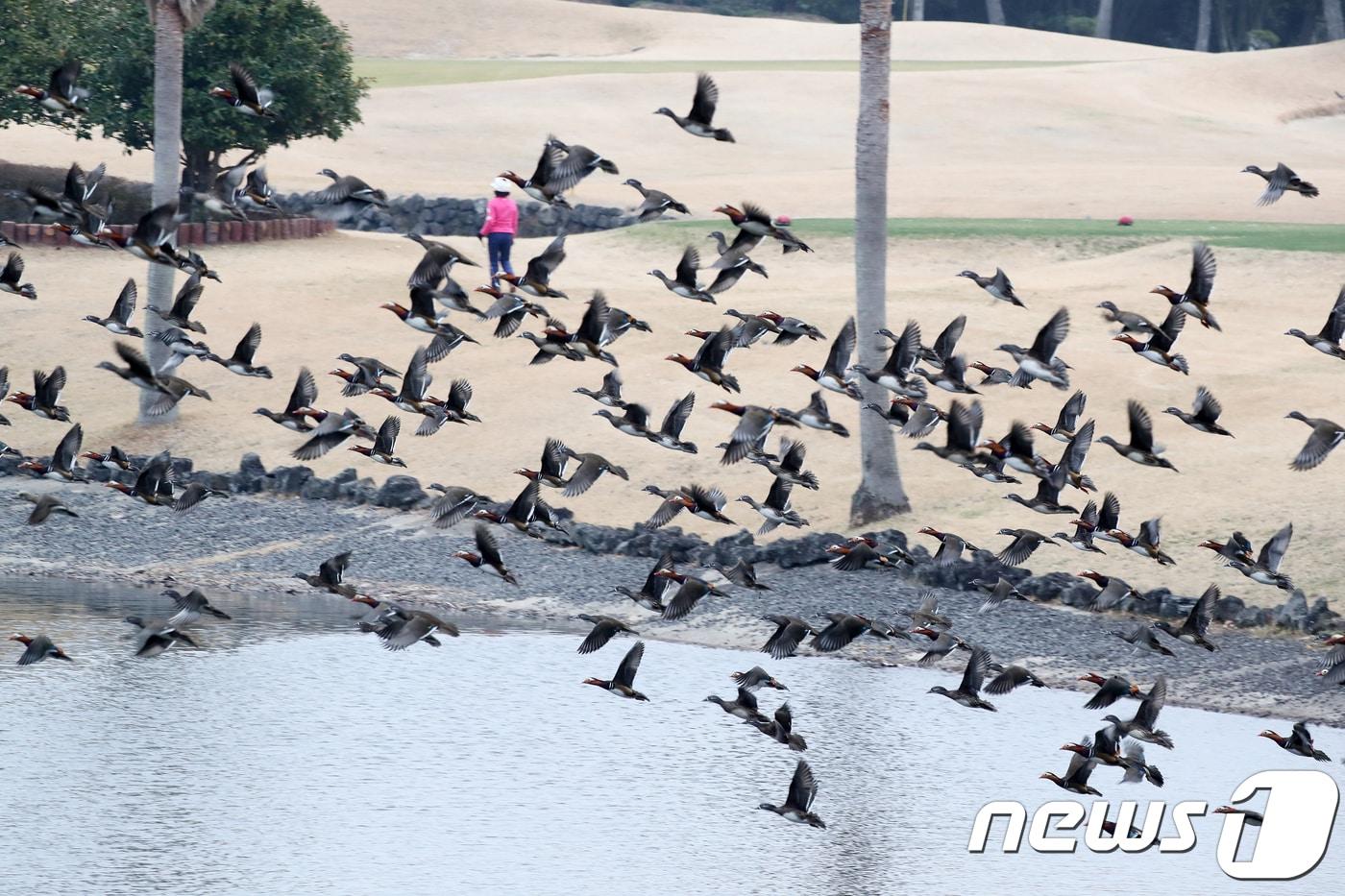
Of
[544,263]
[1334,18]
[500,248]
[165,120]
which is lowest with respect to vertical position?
[500,248]

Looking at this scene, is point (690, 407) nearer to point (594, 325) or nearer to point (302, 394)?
point (594, 325)

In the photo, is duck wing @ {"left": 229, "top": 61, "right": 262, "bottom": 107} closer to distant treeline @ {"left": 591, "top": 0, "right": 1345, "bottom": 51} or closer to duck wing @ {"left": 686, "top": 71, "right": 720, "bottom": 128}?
duck wing @ {"left": 686, "top": 71, "right": 720, "bottom": 128}

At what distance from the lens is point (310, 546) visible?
32.9 metres

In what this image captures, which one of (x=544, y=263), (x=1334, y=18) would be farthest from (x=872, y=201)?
(x=1334, y=18)

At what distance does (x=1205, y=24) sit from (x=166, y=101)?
90770 millimetres

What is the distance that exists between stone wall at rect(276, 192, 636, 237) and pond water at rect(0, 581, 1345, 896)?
29.2 meters

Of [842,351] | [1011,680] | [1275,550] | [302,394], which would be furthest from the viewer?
[1275,550]

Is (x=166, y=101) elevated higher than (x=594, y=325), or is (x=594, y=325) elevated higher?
(x=166, y=101)

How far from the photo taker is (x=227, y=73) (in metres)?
47.6

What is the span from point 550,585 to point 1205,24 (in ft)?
312

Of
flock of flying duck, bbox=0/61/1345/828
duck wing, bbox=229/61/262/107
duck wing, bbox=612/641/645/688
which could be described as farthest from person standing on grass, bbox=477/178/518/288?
duck wing, bbox=612/641/645/688

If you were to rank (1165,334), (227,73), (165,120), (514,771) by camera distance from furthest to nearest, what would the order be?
1. (227,73)
2. (165,120)
3. (514,771)
4. (1165,334)

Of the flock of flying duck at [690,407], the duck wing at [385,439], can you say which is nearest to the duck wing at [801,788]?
the flock of flying duck at [690,407]

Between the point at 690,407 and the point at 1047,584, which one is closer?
the point at 690,407
